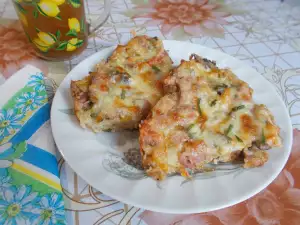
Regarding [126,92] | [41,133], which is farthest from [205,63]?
[41,133]

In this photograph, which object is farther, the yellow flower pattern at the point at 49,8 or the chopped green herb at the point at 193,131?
the yellow flower pattern at the point at 49,8

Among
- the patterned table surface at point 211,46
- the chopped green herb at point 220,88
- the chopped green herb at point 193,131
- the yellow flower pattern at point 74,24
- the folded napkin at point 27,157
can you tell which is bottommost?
the patterned table surface at point 211,46

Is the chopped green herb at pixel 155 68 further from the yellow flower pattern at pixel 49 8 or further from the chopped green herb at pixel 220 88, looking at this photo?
the yellow flower pattern at pixel 49 8

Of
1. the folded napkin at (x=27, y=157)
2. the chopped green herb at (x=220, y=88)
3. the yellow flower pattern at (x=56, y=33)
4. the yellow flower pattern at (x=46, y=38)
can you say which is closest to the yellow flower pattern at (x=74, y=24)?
the yellow flower pattern at (x=56, y=33)

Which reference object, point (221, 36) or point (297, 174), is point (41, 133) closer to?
point (297, 174)

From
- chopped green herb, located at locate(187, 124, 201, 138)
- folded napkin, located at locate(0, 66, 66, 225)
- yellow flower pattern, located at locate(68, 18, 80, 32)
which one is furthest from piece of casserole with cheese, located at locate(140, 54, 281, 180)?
yellow flower pattern, located at locate(68, 18, 80, 32)

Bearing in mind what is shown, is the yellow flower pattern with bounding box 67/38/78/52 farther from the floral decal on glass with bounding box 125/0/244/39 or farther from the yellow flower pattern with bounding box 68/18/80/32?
the floral decal on glass with bounding box 125/0/244/39
